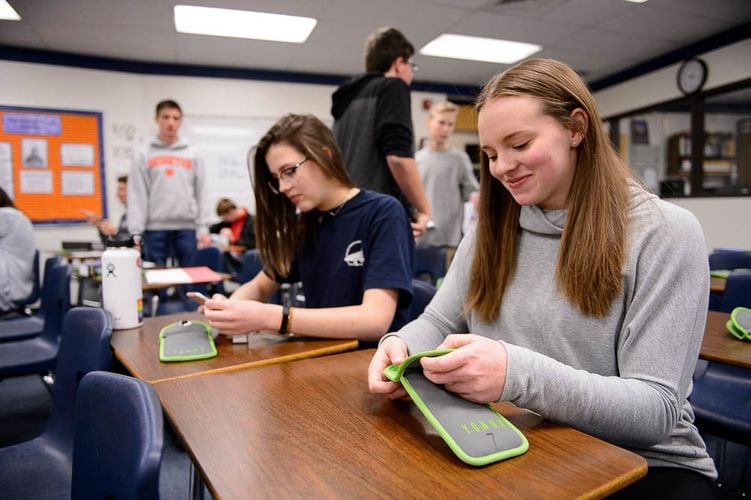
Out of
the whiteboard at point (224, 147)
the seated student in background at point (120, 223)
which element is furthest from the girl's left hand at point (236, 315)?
the whiteboard at point (224, 147)

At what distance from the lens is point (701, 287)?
82 cm

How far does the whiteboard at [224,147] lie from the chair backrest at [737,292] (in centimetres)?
492

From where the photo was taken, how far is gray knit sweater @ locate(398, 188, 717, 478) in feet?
2.50

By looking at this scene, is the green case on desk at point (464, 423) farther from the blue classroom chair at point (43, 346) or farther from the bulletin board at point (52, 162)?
the bulletin board at point (52, 162)

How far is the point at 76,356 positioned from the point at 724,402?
74.9 inches

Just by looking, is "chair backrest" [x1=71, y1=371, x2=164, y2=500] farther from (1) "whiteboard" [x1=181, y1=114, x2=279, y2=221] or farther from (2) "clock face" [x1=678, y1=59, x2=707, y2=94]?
(2) "clock face" [x1=678, y1=59, x2=707, y2=94]

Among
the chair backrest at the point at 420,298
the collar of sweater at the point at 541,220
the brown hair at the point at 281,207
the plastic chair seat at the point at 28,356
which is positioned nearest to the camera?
the collar of sweater at the point at 541,220

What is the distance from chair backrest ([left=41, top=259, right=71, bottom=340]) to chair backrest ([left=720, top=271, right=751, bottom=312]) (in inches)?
107

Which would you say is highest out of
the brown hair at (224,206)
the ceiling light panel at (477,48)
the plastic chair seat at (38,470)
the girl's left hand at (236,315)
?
the ceiling light panel at (477,48)

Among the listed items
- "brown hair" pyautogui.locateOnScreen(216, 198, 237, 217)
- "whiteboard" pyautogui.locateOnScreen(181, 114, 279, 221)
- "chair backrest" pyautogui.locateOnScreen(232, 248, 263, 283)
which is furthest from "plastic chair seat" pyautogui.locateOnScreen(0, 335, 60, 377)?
"whiteboard" pyautogui.locateOnScreen(181, 114, 279, 221)

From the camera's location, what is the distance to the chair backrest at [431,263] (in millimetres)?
3040

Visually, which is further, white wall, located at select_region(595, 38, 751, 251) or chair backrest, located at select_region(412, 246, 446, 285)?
white wall, located at select_region(595, 38, 751, 251)

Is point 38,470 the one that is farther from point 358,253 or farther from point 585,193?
point 585,193

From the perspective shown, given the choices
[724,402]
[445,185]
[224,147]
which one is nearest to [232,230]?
[224,147]
